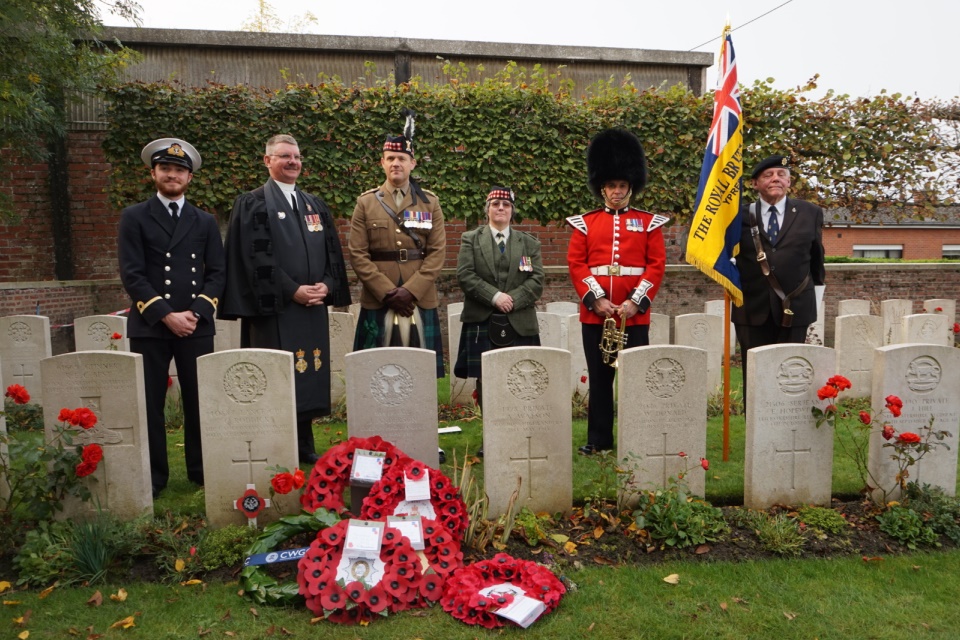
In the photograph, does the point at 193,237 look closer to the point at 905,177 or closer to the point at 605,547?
the point at 605,547

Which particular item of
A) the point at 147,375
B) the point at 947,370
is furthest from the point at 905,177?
the point at 147,375

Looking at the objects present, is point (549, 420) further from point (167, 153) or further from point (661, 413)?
point (167, 153)

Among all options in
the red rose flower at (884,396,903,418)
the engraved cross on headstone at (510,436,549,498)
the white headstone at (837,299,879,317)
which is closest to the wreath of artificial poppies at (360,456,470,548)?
the engraved cross on headstone at (510,436,549,498)

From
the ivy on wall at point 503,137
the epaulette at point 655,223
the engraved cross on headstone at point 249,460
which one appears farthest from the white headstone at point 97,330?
the epaulette at point 655,223

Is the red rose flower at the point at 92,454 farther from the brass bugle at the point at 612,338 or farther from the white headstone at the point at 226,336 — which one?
the white headstone at the point at 226,336

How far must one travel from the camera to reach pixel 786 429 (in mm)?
4230

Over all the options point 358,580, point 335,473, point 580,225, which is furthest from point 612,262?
point 358,580

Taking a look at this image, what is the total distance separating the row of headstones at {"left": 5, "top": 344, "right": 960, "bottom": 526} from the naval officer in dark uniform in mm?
588

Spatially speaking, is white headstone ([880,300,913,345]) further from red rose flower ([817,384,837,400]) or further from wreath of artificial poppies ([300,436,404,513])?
wreath of artificial poppies ([300,436,404,513])

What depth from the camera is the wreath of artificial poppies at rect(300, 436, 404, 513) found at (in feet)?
12.6

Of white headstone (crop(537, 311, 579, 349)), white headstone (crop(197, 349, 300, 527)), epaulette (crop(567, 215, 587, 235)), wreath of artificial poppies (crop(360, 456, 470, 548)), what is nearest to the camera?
→ wreath of artificial poppies (crop(360, 456, 470, 548))

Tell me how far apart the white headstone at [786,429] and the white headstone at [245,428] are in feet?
9.46

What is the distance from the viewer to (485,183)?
33.2ft

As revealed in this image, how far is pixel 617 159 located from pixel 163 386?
379 cm
